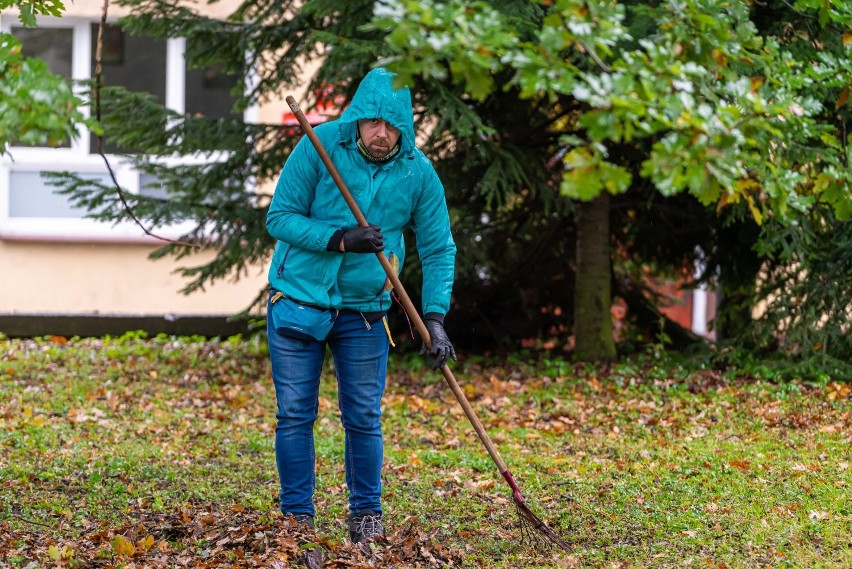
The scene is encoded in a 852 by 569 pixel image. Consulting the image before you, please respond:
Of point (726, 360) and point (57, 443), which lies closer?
point (57, 443)

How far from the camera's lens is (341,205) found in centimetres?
441

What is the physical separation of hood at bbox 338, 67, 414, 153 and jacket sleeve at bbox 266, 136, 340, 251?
221 millimetres

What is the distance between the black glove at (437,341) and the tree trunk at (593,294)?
493 cm

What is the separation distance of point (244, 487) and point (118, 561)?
1652 mm

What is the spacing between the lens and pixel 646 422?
7.40 meters

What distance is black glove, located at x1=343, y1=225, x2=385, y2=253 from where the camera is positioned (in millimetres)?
4211

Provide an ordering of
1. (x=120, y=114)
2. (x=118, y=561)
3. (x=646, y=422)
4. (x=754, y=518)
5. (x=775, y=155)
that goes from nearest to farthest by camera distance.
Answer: (x=775, y=155), (x=118, y=561), (x=754, y=518), (x=646, y=422), (x=120, y=114)

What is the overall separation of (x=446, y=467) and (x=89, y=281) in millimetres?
6591

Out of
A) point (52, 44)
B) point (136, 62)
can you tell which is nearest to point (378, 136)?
point (136, 62)

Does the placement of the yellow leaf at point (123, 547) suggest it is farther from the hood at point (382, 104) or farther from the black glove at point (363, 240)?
the hood at point (382, 104)

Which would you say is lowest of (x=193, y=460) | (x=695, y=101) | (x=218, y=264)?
(x=193, y=460)

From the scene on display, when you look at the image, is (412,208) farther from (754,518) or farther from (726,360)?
(726,360)

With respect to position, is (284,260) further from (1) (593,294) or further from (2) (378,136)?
(1) (593,294)

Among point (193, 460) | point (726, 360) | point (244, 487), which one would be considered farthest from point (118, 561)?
point (726, 360)
